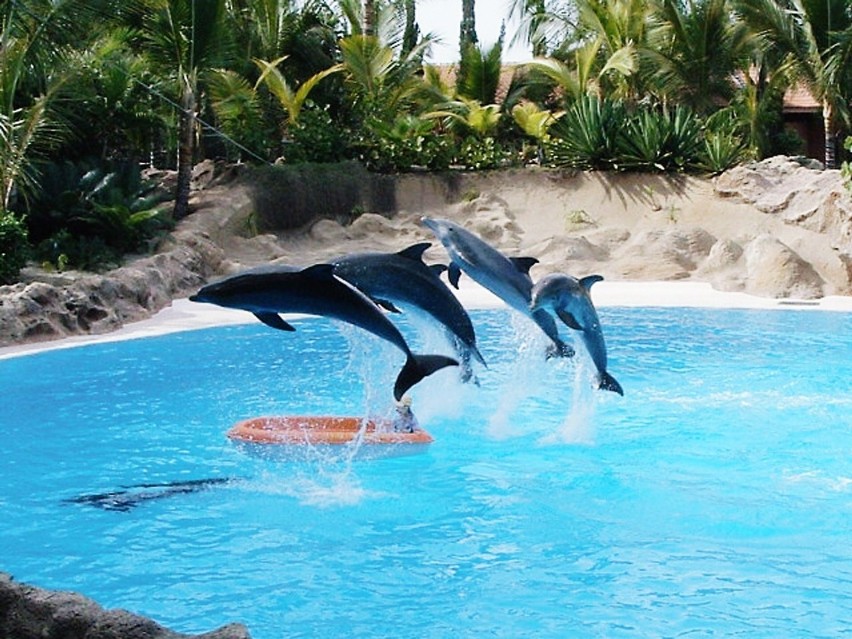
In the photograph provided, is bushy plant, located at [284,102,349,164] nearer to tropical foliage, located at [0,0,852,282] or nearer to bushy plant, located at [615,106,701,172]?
tropical foliage, located at [0,0,852,282]

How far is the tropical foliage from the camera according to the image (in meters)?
18.8

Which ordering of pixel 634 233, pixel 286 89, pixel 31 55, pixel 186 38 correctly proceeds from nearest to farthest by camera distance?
1. pixel 31 55
2. pixel 186 38
3. pixel 634 233
4. pixel 286 89

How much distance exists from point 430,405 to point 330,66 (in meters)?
18.1

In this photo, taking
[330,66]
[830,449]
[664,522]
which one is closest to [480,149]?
[330,66]

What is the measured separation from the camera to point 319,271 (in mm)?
6699

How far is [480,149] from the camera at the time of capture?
24797 mm

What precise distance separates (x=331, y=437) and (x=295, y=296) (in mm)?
2141

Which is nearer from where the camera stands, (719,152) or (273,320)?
(273,320)

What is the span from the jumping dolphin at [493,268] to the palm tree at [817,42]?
19285 millimetres

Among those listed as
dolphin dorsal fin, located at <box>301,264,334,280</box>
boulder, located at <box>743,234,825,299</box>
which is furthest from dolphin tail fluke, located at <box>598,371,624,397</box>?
boulder, located at <box>743,234,825,299</box>

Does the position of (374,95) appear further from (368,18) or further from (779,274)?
(779,274)

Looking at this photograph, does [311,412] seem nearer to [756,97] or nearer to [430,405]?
[430,405]

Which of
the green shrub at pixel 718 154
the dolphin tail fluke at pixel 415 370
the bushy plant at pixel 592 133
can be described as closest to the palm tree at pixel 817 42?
the green shrub at pixel 718 154

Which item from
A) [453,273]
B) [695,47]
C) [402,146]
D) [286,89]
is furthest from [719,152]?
[453,273]
